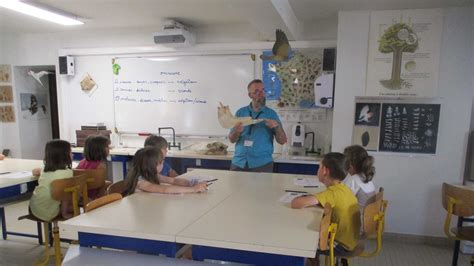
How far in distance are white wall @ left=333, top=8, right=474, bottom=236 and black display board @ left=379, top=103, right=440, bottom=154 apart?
81 mm

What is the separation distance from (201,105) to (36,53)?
114 inches

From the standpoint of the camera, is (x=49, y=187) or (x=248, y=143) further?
(x=248, y=143)

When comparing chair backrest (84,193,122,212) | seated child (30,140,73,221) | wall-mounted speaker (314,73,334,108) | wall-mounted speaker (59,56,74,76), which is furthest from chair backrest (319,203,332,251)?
wall-mounted speaker (59,56,74,76)

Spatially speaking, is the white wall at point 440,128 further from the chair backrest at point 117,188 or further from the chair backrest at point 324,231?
the chair backrest at point 117,188

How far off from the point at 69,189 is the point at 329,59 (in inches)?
124

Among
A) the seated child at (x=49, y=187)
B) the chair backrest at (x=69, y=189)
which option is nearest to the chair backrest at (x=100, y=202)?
the chair backrest at (x=69, y=189)

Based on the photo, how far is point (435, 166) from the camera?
3.37 meters

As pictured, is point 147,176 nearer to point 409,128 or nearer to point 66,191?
point 66,191

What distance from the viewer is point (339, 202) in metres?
1.77

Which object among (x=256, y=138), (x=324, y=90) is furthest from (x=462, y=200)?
(x=324, y=90)

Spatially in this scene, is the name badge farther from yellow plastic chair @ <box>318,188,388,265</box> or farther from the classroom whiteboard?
the classroom whiteboard

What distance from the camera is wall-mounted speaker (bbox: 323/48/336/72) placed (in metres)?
3.92

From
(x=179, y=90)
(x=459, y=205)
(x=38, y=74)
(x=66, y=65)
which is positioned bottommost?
(x=459, y=205)

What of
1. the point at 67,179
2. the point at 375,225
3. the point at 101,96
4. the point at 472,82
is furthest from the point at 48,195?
the point at 472,82
